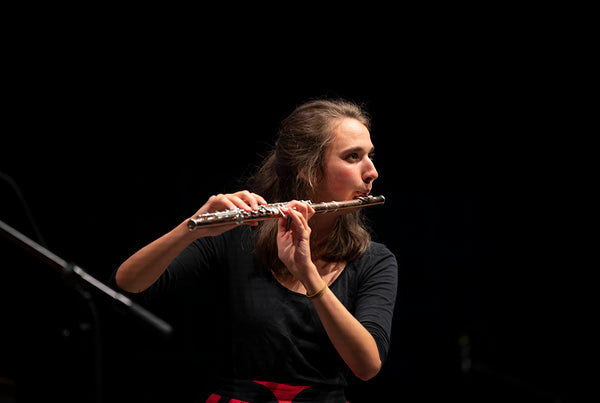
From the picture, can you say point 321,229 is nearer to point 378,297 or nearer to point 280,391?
point 378,297

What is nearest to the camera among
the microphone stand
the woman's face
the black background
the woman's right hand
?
the microphone stand

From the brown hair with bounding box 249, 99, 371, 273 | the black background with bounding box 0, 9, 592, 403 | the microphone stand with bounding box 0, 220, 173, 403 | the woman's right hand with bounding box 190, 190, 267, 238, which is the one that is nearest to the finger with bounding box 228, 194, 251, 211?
the woman's right hand with bounding box 190, 190, 267, 238

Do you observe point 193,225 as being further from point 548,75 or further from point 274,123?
point 548,75

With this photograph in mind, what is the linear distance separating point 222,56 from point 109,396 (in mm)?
1821

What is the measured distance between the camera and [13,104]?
2.59m

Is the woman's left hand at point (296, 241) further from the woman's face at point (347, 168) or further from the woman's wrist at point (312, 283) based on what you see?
the woman's face at point (347, 168)

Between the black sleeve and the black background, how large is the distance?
1.07 metres

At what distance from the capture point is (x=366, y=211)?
9.90 ft

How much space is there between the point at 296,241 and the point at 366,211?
5.21ft

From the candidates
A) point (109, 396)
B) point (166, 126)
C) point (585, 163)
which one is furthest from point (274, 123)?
point (585, 163)

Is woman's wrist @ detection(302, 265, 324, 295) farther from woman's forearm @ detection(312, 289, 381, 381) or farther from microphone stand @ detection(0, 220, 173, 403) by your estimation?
microphone stand @ detection(0, 220, 173, 403)

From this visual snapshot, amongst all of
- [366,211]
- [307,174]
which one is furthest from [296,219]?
[366,211]

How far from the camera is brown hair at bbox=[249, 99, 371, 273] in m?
1.70

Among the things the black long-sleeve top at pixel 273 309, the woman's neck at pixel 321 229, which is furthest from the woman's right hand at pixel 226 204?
the woman's neck at pixel 321 229
